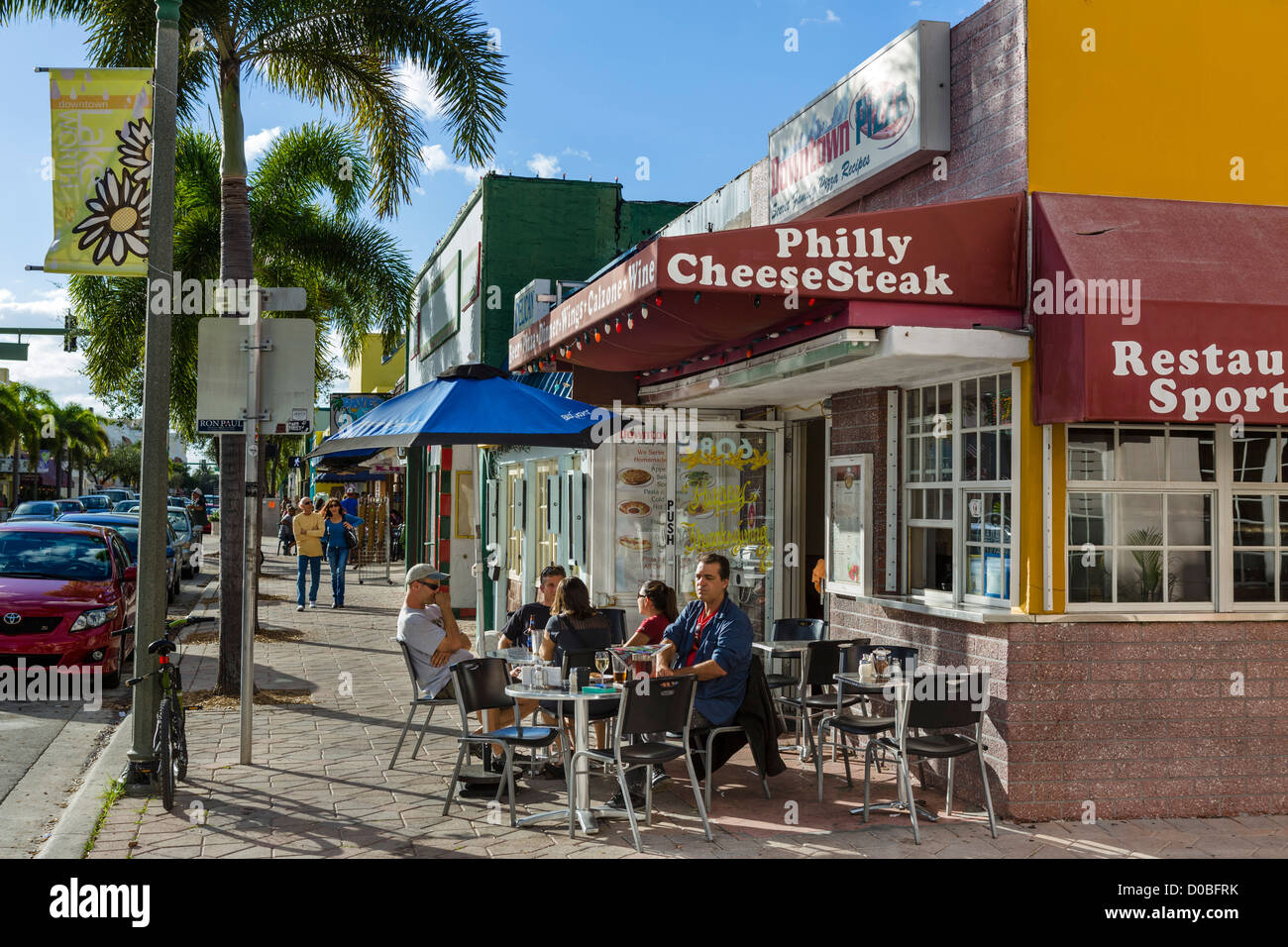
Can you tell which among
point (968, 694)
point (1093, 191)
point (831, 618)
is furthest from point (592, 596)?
point (1093, 191)

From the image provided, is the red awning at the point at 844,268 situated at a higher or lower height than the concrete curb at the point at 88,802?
higher

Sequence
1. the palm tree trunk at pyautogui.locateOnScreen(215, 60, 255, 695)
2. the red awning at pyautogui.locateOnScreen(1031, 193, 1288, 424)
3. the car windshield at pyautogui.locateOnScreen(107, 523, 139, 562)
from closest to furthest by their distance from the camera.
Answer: the red awning at pyautogui.locateOnScreen(1031, 193, 1288, 424) < the palm tree trunk at pyautogui.locateOnScreen(215, 60, 255, 695) < the car windshield at pyautogui.locateOnScreen(107, 523, 139, 562)

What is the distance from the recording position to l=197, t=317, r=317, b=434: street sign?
8164mm

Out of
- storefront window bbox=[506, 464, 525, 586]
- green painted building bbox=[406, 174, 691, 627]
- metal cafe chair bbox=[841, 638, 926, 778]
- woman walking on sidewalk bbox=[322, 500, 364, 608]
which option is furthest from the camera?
woman walking on sidewalk bbox=[322, 500, 364, 608]

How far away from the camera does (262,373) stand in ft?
27.1

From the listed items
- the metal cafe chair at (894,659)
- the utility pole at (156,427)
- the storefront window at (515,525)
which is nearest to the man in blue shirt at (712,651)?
the metal cafe chair at (894,659)

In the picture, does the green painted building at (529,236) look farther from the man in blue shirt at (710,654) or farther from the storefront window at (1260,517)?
the storefront window at (1260,517)

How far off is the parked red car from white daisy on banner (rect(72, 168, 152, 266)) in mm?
4195

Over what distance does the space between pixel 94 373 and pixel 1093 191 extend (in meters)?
15.1

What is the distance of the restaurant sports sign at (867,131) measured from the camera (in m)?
7.54

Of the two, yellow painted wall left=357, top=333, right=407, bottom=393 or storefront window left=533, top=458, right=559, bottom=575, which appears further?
yellow painted wall left=357, top=333, right=407, bottom=393

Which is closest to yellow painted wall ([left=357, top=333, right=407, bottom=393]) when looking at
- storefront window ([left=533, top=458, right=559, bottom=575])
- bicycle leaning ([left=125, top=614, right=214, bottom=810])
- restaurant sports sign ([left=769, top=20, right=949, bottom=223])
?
storefront window ([left=533, top=458, right=559, bottom=575])

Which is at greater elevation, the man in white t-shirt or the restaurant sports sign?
the restaurant sports sign

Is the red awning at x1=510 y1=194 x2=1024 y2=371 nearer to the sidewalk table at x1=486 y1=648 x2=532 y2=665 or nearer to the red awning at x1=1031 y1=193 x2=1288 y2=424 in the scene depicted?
the red awning at x1=1031 y1=193 x2=1288 y2=424
